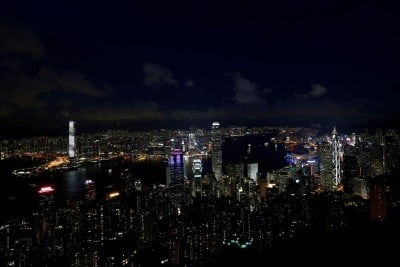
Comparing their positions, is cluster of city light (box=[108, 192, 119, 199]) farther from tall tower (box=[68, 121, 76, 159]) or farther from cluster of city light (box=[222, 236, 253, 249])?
tall tower (box=[68, 121, 76, 159])

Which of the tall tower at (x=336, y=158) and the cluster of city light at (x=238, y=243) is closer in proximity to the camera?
the cluster of city light at (x=238, y=243)

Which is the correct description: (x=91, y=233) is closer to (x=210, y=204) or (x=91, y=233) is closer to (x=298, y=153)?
(x=210, y=204)

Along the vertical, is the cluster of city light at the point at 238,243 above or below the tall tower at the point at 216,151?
below

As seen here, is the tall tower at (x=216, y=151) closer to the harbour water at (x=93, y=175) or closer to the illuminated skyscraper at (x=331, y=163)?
the harbour water at (x=93, y=175)

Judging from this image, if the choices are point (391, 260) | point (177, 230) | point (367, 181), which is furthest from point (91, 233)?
point (367, 181)

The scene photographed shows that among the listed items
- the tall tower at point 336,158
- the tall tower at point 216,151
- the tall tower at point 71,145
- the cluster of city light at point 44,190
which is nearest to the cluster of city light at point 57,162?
the tall tower at point 71,145

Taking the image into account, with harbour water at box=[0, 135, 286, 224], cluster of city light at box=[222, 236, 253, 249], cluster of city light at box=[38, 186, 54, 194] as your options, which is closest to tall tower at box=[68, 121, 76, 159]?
harbour water at box=[0, 135, 286, 224]

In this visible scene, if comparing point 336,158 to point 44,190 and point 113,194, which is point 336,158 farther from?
point 44,190

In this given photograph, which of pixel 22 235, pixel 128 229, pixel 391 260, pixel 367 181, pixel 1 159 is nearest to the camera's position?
pixel 391 260

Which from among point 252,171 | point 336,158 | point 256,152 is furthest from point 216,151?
point 336,158
